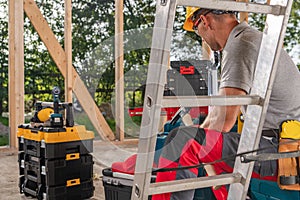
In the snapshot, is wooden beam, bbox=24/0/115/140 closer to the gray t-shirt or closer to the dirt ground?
the dirt ground

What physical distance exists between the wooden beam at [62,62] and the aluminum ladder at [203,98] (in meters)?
4.43

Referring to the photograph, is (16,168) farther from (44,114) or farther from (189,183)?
(189,183)

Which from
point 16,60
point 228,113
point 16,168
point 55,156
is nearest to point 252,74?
point 228,113

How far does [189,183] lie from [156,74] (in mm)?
412

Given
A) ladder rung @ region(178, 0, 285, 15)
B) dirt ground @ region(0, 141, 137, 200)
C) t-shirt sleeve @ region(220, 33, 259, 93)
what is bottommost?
dirt ground @ region(0, 141, 137, 200)

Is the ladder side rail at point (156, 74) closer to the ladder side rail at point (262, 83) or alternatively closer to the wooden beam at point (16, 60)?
the ladder side rail at point (262, 83)

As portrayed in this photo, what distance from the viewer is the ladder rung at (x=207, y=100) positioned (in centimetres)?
124

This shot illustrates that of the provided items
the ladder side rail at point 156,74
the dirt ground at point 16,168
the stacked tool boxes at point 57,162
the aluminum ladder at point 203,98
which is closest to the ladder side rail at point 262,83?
the aluminum ladder at point 203,98

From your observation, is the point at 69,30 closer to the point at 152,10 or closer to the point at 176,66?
the point at 152,10

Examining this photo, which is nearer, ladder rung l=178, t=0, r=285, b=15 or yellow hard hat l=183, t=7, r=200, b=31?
ladder rung l=178, t=0, r=285, b=15

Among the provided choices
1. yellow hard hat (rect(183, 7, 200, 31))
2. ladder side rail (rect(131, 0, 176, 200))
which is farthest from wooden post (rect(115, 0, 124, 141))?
ladder side rail (rect(131, 0, 176, 200))

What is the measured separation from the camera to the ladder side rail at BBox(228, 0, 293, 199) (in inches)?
57.2

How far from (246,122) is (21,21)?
448 centimetres

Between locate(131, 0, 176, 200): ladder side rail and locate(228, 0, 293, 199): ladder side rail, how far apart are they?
16.6 inches
